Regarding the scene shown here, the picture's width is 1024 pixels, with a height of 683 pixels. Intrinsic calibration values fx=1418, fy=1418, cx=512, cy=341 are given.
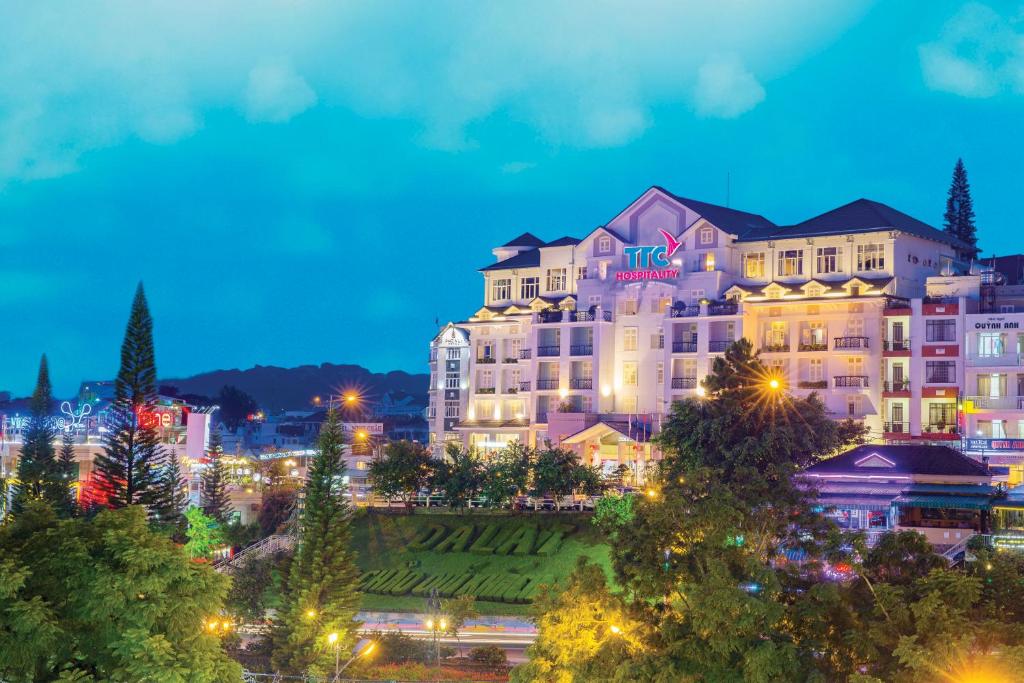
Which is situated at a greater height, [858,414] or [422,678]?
[858,414]

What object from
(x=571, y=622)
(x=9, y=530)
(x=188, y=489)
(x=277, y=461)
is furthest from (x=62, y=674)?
(x=277, y=461)

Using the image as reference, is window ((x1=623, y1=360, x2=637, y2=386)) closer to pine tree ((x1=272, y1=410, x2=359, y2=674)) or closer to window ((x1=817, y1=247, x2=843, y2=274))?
window ((x1=817, y1=247, x2=843, y2=274))

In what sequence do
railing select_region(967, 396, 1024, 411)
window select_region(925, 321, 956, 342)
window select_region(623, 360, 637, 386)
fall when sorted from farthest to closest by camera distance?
window select_region(623, 360, 637, 386) < window select_region(925, 321, 956, 342) < railing select_region(967, 396, 1024, 411)

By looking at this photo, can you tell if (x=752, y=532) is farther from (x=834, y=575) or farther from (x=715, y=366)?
(x=715, y=366)

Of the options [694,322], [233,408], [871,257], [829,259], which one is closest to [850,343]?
[871,257]

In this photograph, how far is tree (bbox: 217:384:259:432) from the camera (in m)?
156

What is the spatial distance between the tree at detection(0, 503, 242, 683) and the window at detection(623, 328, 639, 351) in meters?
48.5

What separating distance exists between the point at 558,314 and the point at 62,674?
5250 centimetres

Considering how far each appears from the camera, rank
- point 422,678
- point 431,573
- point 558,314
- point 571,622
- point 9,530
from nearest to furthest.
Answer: point 9,530 → point 571,622 → point 422,678 → point 431,573 → point 558,314

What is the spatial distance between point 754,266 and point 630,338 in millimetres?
7556

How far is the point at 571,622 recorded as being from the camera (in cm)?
3275

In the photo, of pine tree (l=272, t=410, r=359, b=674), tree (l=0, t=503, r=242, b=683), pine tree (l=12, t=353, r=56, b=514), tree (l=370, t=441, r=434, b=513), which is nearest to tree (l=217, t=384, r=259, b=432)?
pine tree (l=12, t=353, r=56, b=514)

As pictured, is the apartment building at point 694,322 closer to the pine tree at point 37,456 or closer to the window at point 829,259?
the window at point 829,259

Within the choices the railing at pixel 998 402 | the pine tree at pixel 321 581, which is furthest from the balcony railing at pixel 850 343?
the pine tree at pixel 321 581
